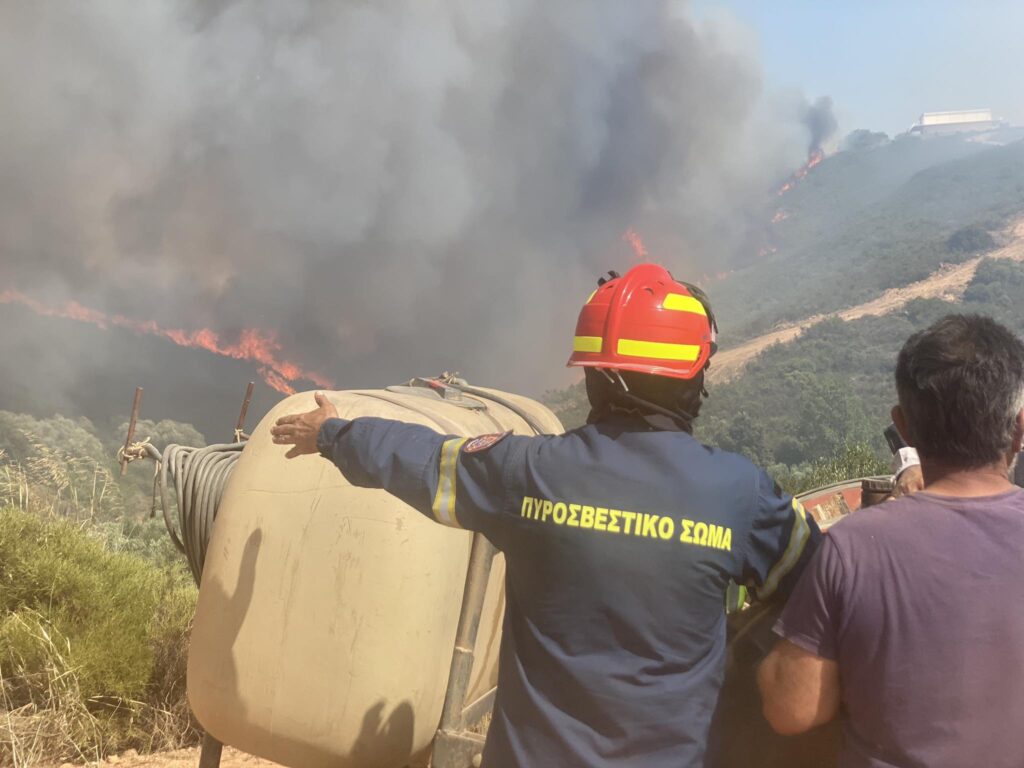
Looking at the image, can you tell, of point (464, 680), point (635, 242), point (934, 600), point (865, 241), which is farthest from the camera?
point (865, 241)

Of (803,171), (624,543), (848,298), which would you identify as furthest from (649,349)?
(803,171)

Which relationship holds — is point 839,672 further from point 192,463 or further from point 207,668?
point 192,463

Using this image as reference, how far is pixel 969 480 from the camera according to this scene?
63.5 inches

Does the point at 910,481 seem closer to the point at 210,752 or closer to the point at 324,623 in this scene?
the point at 324,623

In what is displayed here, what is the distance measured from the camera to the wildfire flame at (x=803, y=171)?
314 ft

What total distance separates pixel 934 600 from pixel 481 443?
3.22ft

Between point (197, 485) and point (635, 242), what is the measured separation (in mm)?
47061

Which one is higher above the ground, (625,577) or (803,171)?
(803,171)

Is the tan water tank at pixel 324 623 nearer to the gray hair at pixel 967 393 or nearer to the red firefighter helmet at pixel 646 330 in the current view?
the red firefighter helmet at pixel 646 330

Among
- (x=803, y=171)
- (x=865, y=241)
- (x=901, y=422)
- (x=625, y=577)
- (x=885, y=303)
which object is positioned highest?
(x=803, y=171)

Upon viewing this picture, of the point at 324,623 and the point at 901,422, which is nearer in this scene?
the point at 901,422

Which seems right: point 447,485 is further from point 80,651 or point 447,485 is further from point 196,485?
point 80,651

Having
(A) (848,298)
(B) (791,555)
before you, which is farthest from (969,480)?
(A) (848,298)

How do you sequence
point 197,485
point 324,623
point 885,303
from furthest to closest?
point 885,303
point 197,485
point 324,623
